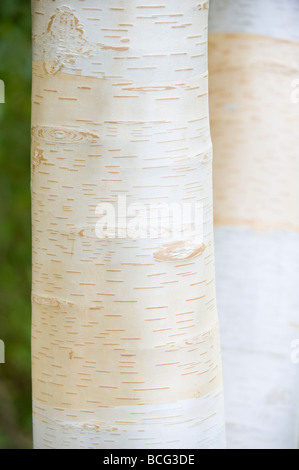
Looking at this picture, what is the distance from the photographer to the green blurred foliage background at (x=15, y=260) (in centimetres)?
213

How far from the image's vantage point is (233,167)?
107 centimetres

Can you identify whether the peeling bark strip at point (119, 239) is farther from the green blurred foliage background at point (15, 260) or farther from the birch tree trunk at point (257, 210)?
the green blurred foliage background at point (15, 260)

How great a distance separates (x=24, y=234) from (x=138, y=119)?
1852mm

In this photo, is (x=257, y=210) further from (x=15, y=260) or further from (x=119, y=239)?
(x=15, y=260)

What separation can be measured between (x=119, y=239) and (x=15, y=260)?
185 cm

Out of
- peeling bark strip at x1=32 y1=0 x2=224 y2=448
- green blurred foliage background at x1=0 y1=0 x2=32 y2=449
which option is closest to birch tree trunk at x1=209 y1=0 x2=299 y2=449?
peeling bark strip at x1=32 y1=0 x2=224 y2=448

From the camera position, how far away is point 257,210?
1.05 meters

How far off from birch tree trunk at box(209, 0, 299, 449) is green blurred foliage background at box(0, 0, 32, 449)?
2.83 feet

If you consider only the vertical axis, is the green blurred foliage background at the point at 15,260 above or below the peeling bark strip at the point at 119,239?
below

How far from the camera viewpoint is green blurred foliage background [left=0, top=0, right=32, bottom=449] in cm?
213

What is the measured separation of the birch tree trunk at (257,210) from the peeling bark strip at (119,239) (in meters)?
0.32

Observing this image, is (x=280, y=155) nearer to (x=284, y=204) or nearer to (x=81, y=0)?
(x=284, y=204)

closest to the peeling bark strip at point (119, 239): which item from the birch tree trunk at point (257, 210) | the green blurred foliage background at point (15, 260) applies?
the birch tree trunk at point (257, 210)

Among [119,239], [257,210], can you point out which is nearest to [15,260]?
[257,210]
